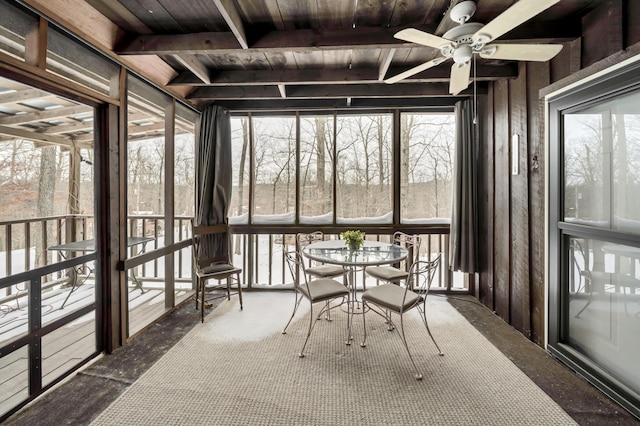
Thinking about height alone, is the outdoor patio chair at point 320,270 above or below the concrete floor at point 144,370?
above

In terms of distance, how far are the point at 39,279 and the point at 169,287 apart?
4.84ft

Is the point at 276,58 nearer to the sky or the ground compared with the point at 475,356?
nearer to the sky

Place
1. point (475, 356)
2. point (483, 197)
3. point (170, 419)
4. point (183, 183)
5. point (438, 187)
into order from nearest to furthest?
point (170, 419) < point (475, 356) < point (483, 197) < point (438, 187) < point (183, 183)

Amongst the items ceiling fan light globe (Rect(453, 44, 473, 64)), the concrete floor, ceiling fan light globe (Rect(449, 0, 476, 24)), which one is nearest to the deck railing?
the concrete floor

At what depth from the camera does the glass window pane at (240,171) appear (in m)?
4.05

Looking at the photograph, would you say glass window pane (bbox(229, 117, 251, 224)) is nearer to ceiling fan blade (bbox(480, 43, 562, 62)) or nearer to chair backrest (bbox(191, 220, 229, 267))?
chair backrest (bbox(191, 220, 229, 267))

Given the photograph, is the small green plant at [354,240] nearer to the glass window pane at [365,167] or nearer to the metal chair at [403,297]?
the metal chair at [403,297]

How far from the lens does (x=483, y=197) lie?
3.54 meters

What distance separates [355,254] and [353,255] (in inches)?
2.0

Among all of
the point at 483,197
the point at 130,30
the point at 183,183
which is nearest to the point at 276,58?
the point at 130,30

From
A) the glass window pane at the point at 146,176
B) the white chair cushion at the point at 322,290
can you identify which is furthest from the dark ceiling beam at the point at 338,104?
the white chair cushion at the point at 322,290

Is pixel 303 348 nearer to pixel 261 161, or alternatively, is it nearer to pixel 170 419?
pixel 170 419

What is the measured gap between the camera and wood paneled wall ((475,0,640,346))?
192 cm

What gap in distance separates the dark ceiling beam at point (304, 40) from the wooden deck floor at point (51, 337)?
2.11 meters
